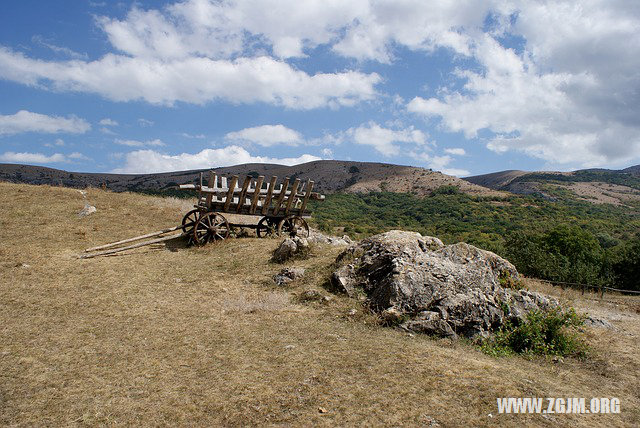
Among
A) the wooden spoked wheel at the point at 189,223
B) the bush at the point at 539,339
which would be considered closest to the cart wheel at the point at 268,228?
the wooden spoked wheel at the point at 189,223

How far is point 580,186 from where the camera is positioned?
4963 inches

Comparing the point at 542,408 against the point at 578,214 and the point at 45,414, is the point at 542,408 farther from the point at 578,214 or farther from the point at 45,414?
the point at 578,214

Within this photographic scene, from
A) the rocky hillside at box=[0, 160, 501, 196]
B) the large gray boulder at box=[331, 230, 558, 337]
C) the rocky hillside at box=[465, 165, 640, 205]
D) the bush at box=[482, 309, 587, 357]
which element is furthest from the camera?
the rocky hillside at box=[465, 165, 640, 205]

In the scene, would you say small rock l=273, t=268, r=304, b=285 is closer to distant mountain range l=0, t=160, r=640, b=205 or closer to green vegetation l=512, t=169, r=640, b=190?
distant mountain range l=0, t=160, r=640, b=205

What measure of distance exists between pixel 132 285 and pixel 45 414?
5.08 metres

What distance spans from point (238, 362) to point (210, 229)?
317 inches

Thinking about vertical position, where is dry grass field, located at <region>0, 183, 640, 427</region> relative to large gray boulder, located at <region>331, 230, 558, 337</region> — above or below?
below

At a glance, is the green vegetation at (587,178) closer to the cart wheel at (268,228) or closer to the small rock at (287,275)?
the cart wheel at (268,228)

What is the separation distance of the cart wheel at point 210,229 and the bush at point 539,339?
9.39 metres

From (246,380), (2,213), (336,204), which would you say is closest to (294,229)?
(246,380)

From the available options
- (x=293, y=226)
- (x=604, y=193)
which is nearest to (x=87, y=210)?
(x=293, y=226)

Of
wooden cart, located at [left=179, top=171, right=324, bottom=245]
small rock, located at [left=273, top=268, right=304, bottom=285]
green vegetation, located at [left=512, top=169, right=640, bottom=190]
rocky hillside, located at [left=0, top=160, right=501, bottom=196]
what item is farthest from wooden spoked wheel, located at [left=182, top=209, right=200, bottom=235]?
green vegetation, located at [left=512, top=169, right=640, bottom=190]

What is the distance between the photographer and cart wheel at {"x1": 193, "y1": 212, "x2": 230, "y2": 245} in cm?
1262

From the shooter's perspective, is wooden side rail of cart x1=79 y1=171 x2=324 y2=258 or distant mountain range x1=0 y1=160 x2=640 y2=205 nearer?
wooden side rail of cart x1=79 y1=171 x2=324 y2=258
